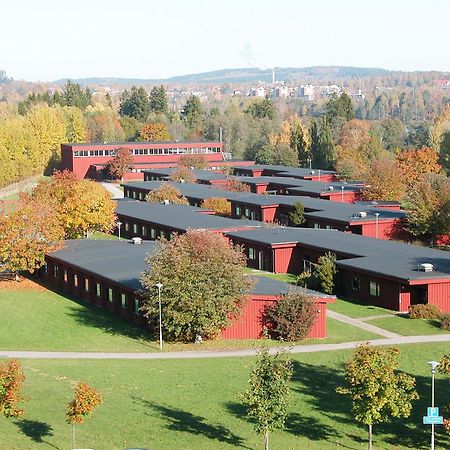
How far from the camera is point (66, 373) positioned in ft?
122

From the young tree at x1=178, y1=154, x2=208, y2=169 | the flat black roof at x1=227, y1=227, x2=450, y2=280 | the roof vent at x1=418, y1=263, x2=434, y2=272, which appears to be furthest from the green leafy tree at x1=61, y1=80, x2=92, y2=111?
the roof vent at x1=418, y1=263, x2=434, y2=272

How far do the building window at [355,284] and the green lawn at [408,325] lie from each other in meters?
5.30

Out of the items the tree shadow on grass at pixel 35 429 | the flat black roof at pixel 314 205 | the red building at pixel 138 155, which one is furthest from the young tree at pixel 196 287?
the red building at pixel 138 155

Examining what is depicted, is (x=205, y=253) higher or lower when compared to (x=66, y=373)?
higher

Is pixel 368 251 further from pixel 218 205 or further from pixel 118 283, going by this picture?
pixel 218 205

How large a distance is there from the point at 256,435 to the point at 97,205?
41953 millimetres

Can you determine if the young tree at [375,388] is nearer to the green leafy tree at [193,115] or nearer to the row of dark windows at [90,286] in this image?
the row of dark windows at [90,286]

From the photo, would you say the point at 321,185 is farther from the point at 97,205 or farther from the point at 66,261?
the point at 66,261

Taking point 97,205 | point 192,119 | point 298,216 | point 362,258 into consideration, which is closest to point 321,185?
point 298,216

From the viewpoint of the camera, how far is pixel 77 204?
69.1m

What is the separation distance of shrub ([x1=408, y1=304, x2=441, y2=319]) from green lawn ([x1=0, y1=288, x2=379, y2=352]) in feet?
12.7

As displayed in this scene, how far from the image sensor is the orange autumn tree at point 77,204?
227 ft

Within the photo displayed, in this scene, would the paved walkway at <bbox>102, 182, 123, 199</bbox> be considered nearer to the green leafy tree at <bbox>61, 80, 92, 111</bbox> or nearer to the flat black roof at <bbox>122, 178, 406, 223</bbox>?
the flat black roof at <bbox>122, 178, 406, 223</bbox>

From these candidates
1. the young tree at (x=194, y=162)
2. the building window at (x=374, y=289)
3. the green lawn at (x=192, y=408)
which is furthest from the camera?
the young tree at (x=194, y=162)
